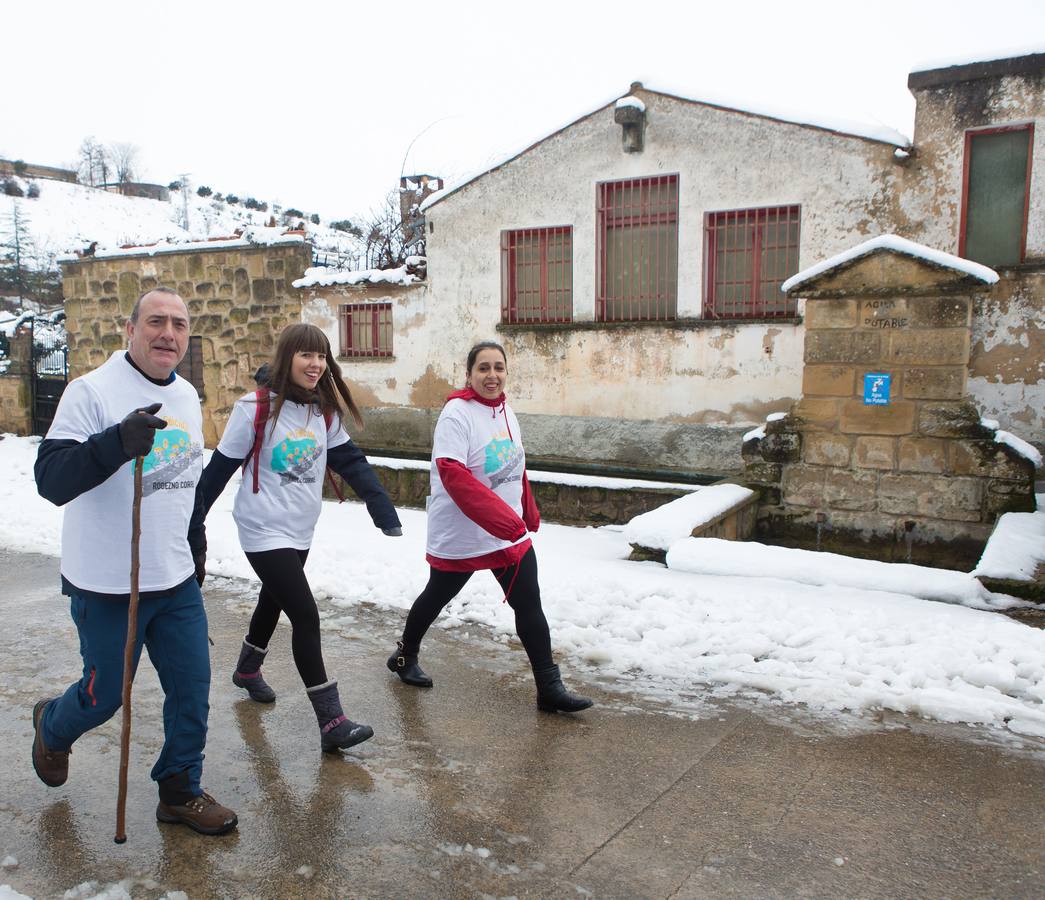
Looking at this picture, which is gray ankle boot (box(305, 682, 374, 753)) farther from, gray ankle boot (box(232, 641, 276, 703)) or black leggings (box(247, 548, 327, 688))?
gray ankle boot (box(232, 641, 276, 703))

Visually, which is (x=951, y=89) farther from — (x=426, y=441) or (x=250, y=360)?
(x=250, y=360)

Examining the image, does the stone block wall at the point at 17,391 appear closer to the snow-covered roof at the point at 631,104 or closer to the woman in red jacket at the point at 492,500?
the snow-covered roof at the point at 631,104

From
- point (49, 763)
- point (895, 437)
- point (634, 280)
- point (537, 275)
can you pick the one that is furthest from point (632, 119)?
point (49, 763)

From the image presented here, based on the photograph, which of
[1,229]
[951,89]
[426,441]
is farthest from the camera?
[1,229]

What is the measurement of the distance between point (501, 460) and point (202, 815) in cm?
188

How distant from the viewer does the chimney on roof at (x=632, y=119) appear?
1074 cm

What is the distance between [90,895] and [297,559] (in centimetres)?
141

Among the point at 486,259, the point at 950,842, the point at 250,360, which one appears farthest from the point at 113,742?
the point at 250,360

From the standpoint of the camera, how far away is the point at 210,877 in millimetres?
2688

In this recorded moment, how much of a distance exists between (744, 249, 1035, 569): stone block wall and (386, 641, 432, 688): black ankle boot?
4397 millimetres

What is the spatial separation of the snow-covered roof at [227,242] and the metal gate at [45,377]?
226 cm

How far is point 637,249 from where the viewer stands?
11.4 metres

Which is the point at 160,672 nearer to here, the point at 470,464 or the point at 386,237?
the point at 470,464

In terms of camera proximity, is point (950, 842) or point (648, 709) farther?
point (648, 709)
